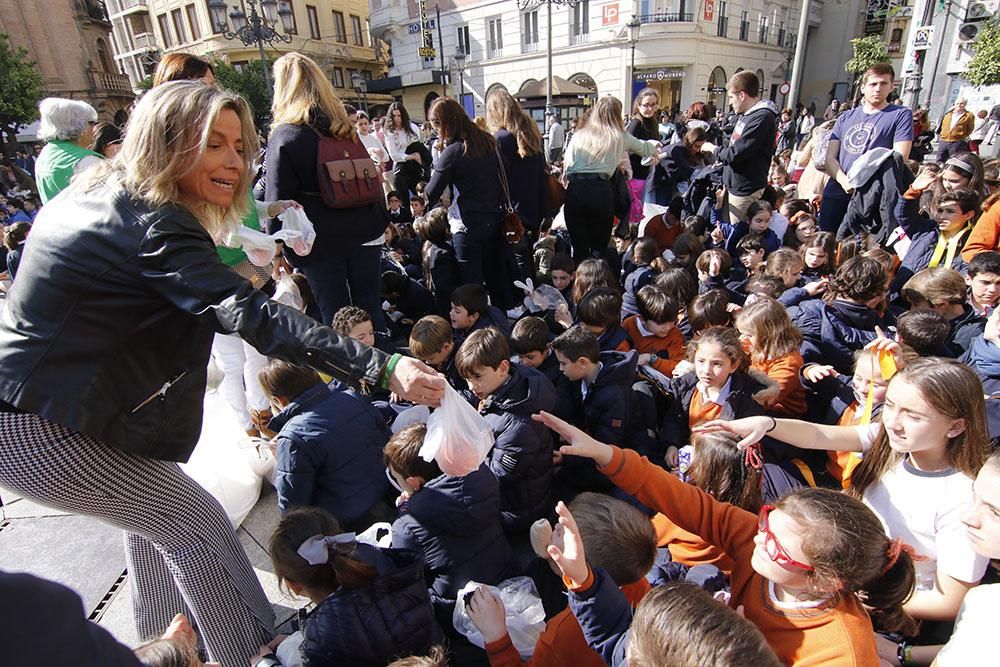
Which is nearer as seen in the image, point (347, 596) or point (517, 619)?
point (347, 596)

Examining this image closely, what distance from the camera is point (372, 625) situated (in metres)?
1.60

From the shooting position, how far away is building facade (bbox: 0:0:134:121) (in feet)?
86.3

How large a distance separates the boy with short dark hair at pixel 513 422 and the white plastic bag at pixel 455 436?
647 millimetres

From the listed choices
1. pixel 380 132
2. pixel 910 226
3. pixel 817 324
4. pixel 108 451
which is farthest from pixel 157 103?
pixel 380 132

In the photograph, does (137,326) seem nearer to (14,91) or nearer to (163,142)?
(163,142)

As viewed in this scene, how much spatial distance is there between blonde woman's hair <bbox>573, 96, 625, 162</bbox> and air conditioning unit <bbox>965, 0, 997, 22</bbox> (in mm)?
18092

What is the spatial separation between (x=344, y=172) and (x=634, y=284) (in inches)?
90.7

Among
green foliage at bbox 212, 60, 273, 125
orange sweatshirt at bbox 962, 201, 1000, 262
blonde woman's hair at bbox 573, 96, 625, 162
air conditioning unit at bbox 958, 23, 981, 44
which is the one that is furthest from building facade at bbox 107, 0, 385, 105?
orange sweatshirt at bbox 962, 201, 1000, 262

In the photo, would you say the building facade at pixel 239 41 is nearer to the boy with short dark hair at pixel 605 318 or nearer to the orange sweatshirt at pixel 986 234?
the boy with short dark hair at pixel 605 318

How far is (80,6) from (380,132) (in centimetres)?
3260

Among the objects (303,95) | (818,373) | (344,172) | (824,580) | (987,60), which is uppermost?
(987,60)

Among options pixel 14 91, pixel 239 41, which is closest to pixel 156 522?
Answer: pixel 14 91

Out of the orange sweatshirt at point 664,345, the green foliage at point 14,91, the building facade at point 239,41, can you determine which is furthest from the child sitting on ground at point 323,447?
the building facade at point 239,41

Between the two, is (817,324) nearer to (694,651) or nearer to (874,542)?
(874,542)
